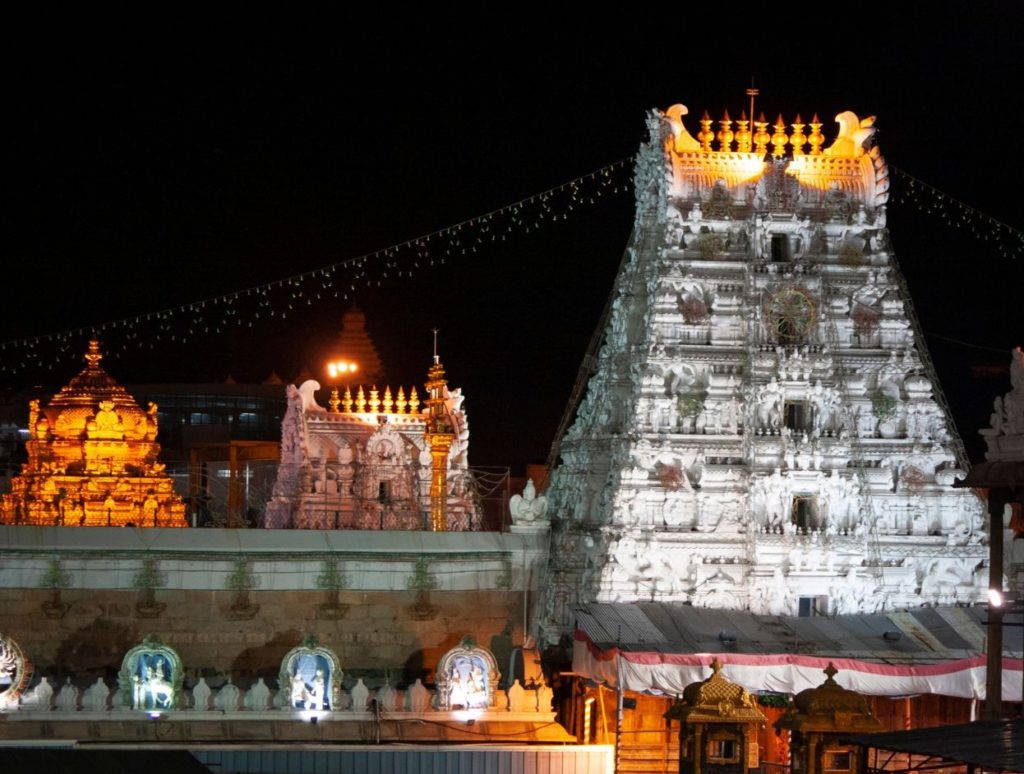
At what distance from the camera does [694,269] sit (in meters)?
39.2

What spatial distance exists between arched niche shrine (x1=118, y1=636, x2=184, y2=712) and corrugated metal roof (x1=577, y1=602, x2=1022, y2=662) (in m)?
6.85

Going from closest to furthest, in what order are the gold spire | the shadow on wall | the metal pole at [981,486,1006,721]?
the metal pole at [981,486,1006,721] → the shadow on wall → the gold spire

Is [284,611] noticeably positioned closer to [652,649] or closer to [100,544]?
[100,544]

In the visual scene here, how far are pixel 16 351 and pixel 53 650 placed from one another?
28.7m

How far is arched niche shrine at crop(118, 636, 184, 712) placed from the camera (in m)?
33.9

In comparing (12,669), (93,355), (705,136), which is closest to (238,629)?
(12,669)

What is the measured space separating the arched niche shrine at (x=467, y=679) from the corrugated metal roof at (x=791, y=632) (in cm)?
184

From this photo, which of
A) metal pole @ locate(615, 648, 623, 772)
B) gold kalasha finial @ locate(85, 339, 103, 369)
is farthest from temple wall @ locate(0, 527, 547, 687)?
gold kalasha finial @ locate(85, 339, 103, 369)

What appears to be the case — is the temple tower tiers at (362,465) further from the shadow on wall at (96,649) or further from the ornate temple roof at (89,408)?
the shadow on wall at (96,649)

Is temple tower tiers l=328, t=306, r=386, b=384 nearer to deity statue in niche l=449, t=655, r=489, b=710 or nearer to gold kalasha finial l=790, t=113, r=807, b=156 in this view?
gold kalasha finial l=790, t=113, r=807, b=156

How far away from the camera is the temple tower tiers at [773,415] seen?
125 feet

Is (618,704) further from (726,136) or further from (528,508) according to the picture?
(726,136)

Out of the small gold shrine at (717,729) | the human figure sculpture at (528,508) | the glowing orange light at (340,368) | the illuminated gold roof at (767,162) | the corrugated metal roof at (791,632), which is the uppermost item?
the illuminated gold roof at (767,162)

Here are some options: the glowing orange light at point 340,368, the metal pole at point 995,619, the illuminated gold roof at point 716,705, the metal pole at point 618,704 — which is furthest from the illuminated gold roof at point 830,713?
the glowing orange light at point 340,368
